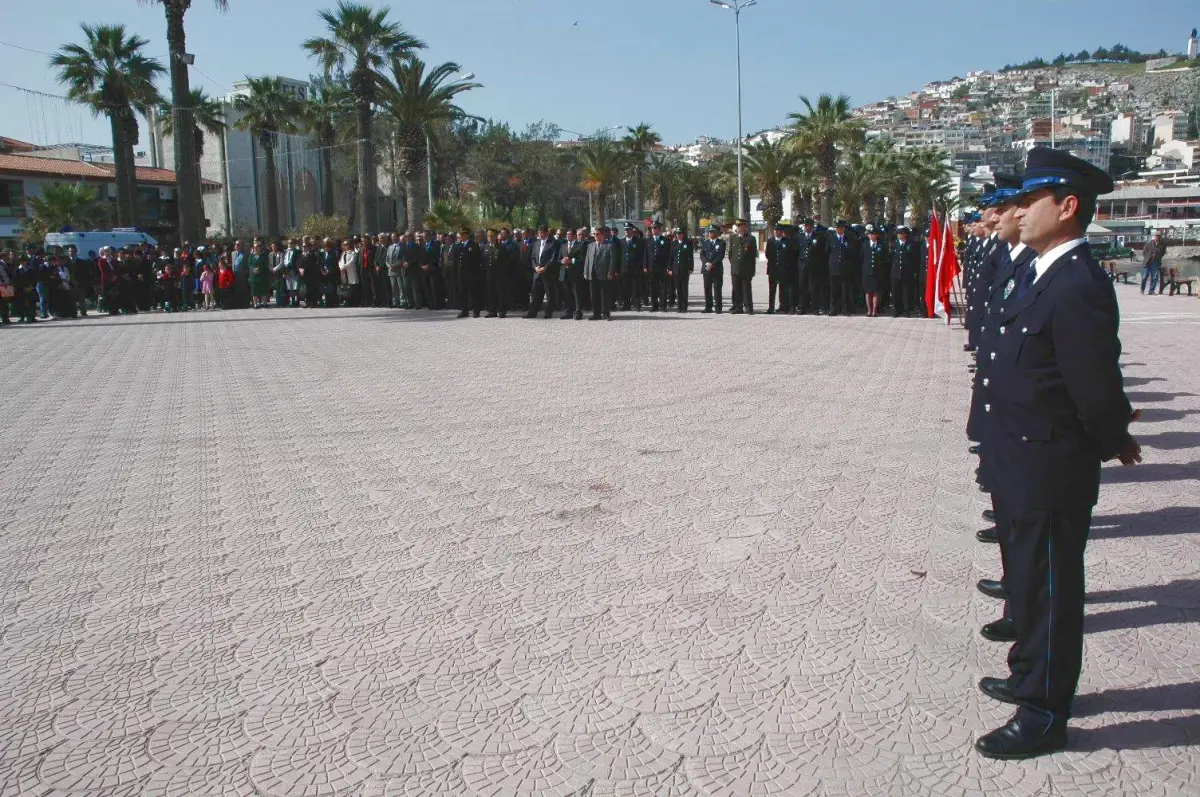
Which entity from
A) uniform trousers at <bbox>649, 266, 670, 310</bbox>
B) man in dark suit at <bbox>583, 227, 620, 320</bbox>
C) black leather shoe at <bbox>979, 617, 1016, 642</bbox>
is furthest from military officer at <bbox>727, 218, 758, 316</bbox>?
black leather shoe at <bbox>979, 617, 1016, 642</bbox>

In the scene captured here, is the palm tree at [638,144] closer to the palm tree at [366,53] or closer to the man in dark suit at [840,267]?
the palm tree at [366,53]

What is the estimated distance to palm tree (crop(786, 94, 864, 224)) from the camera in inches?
1743

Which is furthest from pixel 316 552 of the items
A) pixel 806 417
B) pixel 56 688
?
pixel 806 417

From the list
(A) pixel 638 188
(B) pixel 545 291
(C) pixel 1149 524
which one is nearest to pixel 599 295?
(B) pixel 545 291

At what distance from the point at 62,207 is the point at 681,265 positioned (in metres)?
33.0

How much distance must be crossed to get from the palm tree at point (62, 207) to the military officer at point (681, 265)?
31.3 metres

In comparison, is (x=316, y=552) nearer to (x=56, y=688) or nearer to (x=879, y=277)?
(x=56, y=688)

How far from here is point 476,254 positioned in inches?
749

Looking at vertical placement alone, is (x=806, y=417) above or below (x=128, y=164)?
below

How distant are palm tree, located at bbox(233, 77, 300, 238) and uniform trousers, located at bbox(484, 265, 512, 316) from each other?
33.1 metres

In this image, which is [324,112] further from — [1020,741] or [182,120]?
[1020,741]

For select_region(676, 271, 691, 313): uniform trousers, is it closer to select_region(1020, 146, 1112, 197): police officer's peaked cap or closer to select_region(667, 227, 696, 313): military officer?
select_region(667, 227, 696, 313): military officer

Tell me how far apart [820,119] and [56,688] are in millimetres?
44808

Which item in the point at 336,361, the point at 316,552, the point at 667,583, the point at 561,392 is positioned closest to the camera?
the point at 667,583
